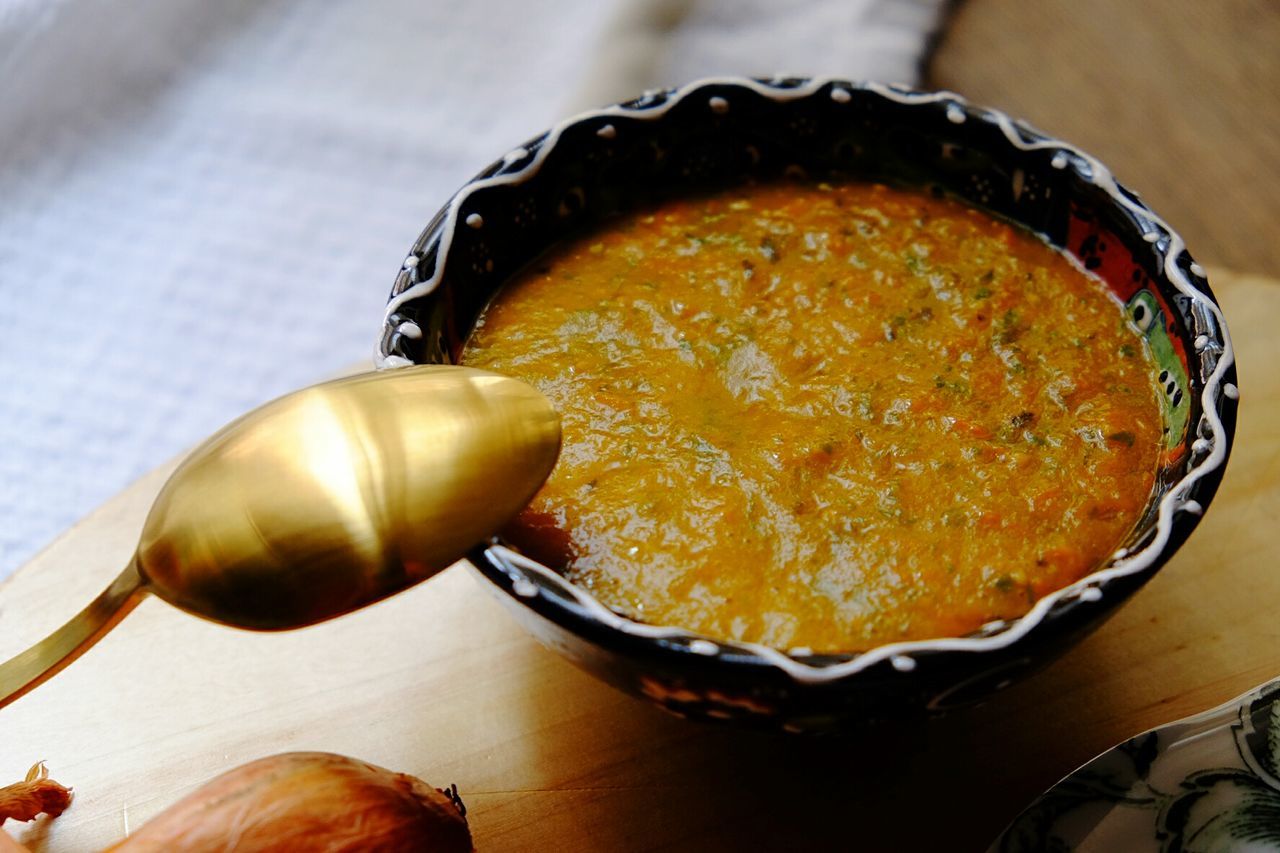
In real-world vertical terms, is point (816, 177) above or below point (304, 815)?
above

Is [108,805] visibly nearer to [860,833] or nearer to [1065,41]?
[860,833]

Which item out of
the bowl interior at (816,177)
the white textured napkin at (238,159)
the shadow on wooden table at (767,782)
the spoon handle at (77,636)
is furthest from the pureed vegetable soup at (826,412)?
the white textured napkin at (238,159)

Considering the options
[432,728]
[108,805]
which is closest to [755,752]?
[432,728]

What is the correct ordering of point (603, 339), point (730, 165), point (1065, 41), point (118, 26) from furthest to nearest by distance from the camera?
point (1065, 41)
point (118, 26)
point (730, 165)
point (603, 339)

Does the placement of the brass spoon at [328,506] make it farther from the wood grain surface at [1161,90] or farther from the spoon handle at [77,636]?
the wood grain surface at [1161,90]

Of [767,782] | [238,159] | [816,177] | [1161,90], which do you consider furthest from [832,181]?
[238,159]

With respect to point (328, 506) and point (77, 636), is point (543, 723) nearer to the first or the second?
point (328, 506)

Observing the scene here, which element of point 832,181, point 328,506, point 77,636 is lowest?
point 77,636
